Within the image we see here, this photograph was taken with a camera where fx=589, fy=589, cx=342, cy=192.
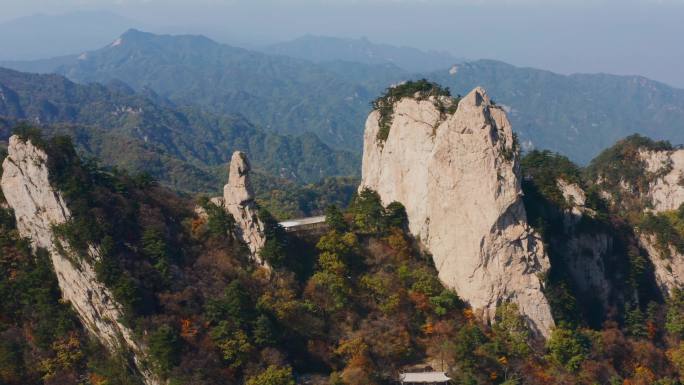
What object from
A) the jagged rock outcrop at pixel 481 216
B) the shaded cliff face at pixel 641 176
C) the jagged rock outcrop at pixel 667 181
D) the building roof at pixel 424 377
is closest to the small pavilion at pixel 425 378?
the building roof at pixel 424 377

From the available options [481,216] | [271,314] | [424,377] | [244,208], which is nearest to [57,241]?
[244,208]

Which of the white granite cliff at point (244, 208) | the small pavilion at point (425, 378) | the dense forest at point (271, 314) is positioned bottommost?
the small pavilion at point (425, 378)

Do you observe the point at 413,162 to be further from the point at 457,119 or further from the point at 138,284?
the point at 138,284

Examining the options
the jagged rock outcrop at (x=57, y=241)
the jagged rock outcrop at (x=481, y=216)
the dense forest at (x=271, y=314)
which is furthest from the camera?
the jagged rock outcrop at (x=481, y=216)

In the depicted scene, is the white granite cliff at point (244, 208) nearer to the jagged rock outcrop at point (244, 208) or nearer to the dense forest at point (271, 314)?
the jagged rock outcrop at point (244, 208)

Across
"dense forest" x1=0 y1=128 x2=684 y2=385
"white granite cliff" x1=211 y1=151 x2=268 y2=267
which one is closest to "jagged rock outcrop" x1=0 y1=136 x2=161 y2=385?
"dense forest" x1=0 y1=128 x2=684 y2=385

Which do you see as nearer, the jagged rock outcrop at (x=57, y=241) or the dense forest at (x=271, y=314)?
the dense forest at (x=271, y=314)
